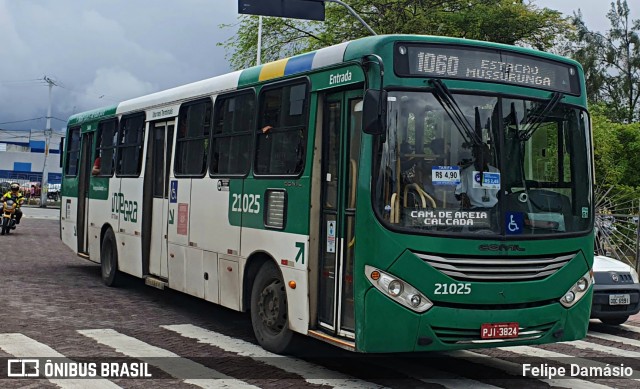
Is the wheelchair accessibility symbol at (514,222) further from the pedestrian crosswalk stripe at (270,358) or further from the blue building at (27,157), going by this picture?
the blue building at (27,157)

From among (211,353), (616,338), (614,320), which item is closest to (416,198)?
(211,353)

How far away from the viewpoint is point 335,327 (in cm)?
784

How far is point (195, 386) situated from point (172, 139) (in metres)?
5.40

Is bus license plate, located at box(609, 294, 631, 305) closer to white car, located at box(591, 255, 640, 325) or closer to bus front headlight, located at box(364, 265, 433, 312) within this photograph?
white car, located at box(591, 255, 640, 325)

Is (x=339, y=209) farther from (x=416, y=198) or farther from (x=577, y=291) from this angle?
(x=577, y=291)

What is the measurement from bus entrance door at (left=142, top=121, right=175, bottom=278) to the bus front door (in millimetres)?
3465

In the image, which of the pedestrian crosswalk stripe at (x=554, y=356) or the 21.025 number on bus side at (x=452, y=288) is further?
the pedestrian crosswalk stripe at (x=554, y=356)

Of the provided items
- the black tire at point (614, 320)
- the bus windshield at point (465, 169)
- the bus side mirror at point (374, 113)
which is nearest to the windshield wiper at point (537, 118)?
the bus windshield at point (465, 169)

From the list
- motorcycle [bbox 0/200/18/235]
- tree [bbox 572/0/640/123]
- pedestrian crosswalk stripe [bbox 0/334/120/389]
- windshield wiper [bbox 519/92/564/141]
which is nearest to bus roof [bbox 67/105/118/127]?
pedestrian crosswalk stripe [bbox 0/334/120/389]

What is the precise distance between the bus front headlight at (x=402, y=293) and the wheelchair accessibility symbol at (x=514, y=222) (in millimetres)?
984

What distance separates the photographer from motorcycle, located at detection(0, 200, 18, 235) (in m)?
27.0

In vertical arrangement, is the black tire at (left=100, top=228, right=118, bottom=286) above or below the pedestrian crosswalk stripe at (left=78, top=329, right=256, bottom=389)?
above

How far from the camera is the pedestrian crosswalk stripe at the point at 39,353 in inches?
294

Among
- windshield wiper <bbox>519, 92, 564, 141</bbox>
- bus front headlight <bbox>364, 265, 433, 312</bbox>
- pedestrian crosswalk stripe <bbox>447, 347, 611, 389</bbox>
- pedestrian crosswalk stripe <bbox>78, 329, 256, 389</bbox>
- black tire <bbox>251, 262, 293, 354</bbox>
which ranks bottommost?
pedestrian crosswalk stripe <bbox>78, 329, 256, 389</bbox>
